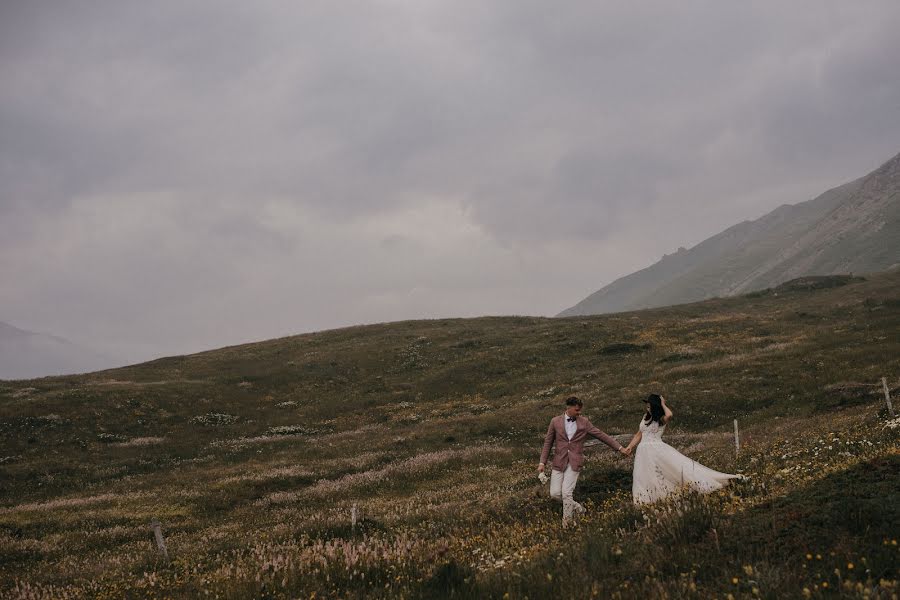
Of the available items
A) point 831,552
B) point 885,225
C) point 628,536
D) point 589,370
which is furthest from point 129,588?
point 885,225

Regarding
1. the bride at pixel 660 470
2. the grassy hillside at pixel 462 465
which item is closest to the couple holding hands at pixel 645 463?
the bride at pixel 660 470

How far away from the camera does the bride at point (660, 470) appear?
30.6 feet

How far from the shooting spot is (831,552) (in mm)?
5125

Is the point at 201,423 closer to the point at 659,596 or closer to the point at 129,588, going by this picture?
the point at 129,588

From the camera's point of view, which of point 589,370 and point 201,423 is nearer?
point 201,423

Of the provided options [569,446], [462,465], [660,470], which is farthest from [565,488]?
[462,465]

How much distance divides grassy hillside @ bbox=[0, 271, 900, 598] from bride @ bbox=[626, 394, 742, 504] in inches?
28.2

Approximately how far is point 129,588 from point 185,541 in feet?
18.2

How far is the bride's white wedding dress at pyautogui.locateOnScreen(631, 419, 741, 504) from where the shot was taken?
30.5 ft

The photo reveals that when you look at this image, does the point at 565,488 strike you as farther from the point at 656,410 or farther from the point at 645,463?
the point at 656,410

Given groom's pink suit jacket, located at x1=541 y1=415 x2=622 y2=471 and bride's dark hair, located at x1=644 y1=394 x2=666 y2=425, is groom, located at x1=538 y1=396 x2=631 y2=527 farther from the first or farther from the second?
bride's dark hair, located at x1=644 y1=394 x2=666 y2=425

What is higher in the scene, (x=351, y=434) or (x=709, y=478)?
(x=709, y=478)

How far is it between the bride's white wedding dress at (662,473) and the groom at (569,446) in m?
0.63

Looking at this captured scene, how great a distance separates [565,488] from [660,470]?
191 centimetres
